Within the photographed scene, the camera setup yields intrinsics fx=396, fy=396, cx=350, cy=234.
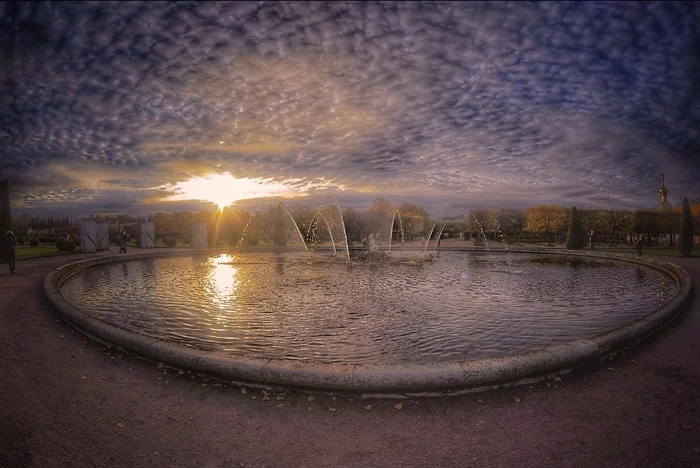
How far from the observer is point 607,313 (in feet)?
38.8

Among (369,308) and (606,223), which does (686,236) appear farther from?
(369,308)

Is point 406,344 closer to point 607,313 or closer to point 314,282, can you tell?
point 607,313

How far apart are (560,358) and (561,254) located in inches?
1247

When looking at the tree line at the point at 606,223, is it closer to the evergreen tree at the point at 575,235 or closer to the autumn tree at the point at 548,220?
the autumn tree at the point at 548,220

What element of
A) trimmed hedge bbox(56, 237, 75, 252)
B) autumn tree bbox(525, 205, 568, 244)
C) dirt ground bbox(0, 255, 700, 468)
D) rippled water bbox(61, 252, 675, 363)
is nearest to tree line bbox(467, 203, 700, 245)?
autumn tree bbox(525, 205, 568, 244)

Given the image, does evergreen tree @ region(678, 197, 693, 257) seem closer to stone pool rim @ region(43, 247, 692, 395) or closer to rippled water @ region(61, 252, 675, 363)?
rippled water @ region(61, 252, 675, 363)

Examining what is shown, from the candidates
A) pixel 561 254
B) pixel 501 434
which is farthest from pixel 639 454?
pixel 561 254

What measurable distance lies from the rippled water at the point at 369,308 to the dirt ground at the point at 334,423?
2124 mm

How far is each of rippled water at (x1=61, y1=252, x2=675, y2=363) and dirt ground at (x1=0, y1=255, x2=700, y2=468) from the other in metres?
2.12

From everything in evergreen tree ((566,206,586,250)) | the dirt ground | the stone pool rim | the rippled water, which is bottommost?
the rippled water

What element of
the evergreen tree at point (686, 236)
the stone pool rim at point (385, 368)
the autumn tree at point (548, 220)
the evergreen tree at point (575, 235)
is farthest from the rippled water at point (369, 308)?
the autumn tree at point (548, 220)

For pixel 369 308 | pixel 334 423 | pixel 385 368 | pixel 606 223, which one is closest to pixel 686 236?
pixel 606 223

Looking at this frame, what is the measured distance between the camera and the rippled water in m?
8.66

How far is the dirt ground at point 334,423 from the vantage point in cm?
423
